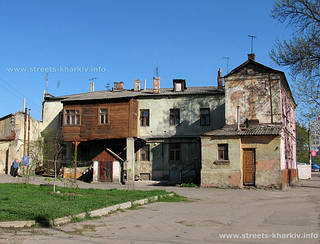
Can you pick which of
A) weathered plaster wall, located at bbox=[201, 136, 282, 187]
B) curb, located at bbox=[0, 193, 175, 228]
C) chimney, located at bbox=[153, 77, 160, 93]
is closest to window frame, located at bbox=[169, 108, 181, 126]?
chimney, located at bbox=[153, 77, 160, 93]

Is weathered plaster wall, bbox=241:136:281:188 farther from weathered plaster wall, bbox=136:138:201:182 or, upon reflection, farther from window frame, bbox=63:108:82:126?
window frame, bbox=63:108:82:126

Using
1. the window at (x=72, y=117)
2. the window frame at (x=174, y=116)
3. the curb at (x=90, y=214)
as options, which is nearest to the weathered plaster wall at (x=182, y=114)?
the window frame at (x=174, y=116)

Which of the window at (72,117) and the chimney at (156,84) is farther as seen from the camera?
the chimney at (156,84)

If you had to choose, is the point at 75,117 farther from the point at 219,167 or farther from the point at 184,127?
the point at 219,167

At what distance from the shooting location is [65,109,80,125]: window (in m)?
34.6

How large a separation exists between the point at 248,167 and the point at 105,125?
42.4 feet

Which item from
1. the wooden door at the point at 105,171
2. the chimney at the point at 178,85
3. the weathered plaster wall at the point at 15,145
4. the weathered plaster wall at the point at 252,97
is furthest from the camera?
the chimney at the point at 178,85

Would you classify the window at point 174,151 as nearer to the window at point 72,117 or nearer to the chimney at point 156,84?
the chimney at point 156,84

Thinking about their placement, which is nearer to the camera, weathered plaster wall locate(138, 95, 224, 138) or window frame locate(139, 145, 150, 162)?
weathered plaster wall locate(138, 95, 224, 138)

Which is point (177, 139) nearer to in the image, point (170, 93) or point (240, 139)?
point (170, 93)

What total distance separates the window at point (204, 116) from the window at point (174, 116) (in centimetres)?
203

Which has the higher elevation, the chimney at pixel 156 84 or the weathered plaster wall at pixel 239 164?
the chimney at pixel 156 84

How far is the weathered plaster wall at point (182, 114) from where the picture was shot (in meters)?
34.3

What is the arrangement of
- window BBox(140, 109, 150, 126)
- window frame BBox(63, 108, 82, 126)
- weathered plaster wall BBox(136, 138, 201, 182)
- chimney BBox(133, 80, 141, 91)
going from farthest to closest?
chimney BBox(133, 80, 141, 91) < window BBox(140, 109, 150, 126) < window frame BBox(63, 108, 82, 126) < weathered plaster wall BBox(136, 138, 201, 182)
